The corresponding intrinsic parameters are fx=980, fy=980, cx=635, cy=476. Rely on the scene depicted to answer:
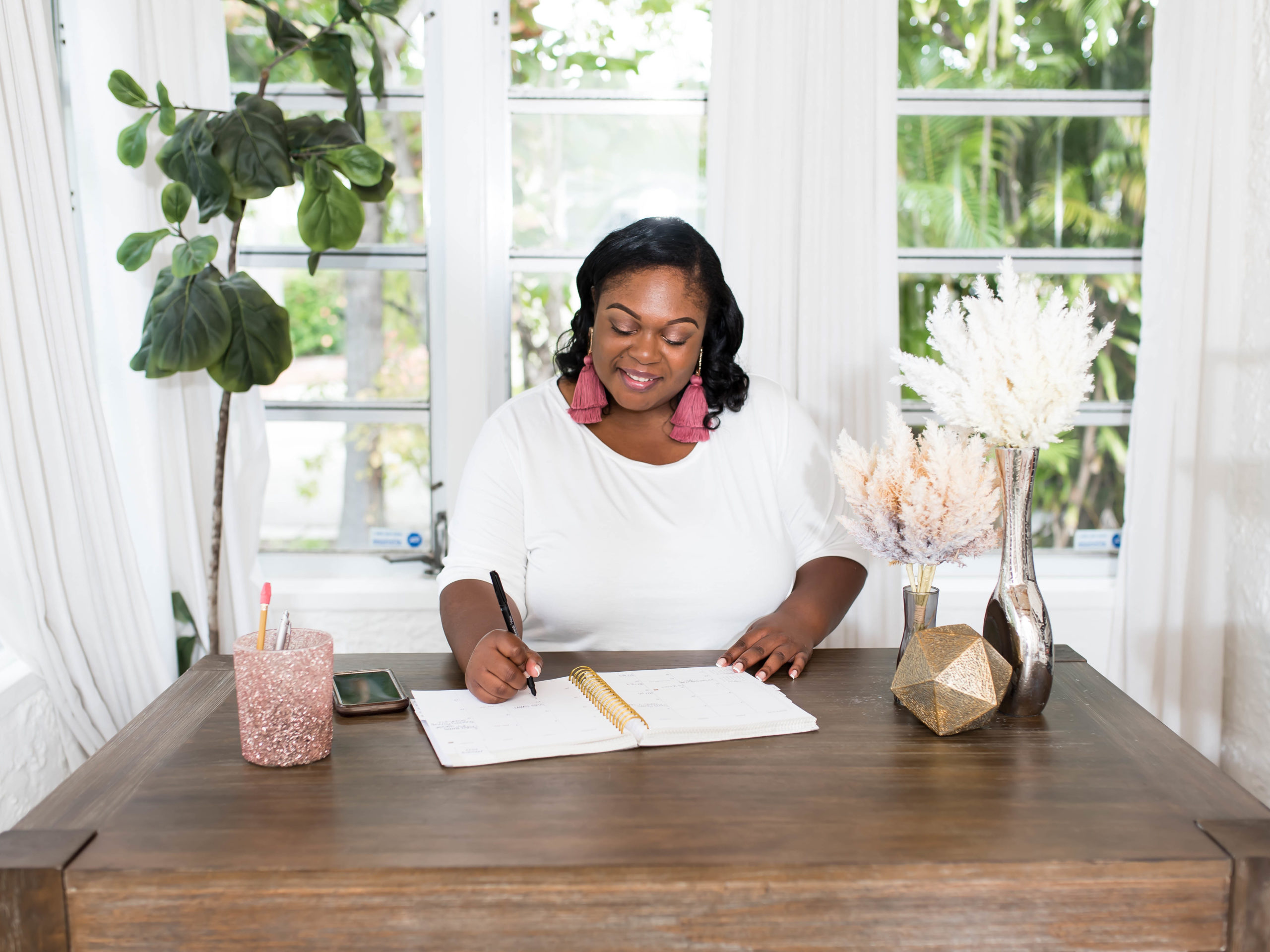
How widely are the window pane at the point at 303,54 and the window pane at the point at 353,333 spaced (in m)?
0.46

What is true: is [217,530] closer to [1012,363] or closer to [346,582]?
[346,582]

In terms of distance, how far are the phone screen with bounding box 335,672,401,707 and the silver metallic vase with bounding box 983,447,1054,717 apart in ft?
2.56

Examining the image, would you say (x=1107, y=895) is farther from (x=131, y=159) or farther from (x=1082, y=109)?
(x=1082, y=109)

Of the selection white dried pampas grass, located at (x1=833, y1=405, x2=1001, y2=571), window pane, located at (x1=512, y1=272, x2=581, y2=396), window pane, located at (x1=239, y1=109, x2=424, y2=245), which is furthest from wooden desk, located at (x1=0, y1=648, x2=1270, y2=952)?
window pane, located at (x1=239, y1=109, x2=424, y2=245)

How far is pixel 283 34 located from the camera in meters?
2.15

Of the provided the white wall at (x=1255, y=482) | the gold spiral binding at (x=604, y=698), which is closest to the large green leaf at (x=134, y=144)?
the gold spiral binding at (x=604, y=698)

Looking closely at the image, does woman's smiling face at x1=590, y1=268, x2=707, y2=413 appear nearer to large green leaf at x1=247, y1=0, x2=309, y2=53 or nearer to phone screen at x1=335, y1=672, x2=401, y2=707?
phone screen at x1=335, y1=672, x2=401, y2=707

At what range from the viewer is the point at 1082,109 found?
2.56 metres

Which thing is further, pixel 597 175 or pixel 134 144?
pixel 597 175

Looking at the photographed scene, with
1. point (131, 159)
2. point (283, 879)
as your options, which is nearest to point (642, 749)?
point (283, 879)

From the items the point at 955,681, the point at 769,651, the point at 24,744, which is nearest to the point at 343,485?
the point at 24,744

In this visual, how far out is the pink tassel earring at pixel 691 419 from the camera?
1.75 m

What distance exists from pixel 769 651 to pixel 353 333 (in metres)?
1.67

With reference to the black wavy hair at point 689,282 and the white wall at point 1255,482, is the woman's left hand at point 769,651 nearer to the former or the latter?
the black wavy hair at point 689,282
